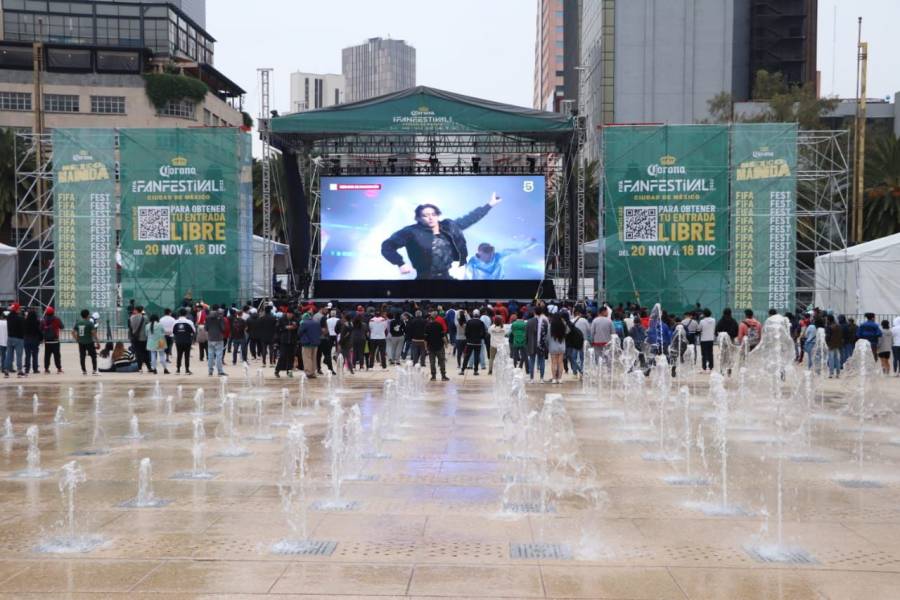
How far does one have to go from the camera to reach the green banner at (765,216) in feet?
107

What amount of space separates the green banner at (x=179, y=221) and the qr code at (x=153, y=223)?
0.03 meters

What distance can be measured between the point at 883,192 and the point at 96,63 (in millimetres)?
50655

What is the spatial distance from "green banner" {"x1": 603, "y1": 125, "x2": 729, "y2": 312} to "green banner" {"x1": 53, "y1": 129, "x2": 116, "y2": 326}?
1693cm

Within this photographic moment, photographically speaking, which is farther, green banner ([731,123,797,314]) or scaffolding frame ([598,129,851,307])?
scaffolding frame ([598,129,851,307])

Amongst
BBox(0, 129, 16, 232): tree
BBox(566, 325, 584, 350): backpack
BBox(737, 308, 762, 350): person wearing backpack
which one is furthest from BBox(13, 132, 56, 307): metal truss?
BBox(737, 308, 762, 350): person wearing backpack

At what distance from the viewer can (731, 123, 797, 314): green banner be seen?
32656 millimetres

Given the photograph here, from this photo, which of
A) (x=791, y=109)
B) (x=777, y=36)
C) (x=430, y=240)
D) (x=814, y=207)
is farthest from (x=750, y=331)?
(x=777, y=36)

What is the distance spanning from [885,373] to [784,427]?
967 cm

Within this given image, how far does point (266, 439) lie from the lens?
1274cm

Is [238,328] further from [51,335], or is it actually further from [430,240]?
[430,240]

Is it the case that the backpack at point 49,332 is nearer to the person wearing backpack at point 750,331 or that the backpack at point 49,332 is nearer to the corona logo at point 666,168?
the person wearing backpack at point 750,331

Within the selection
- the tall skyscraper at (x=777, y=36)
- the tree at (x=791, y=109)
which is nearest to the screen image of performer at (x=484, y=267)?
the tree at (x=791, y=109)

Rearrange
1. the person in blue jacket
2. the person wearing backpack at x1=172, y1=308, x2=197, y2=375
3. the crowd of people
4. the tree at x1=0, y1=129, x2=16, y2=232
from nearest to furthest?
the crowd of people → the person wearing backpack at x1=172, y1=308, x2=197, y2=375 → the person in blue jacket → the tree at x1=0, y1=129, x2=16, y2=232

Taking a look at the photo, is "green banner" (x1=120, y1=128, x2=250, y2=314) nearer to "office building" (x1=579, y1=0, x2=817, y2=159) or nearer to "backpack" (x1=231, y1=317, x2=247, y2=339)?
"backpack" (x1=231, y1=317, x2=247, y2=339)
